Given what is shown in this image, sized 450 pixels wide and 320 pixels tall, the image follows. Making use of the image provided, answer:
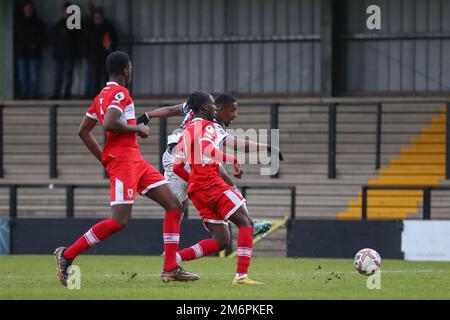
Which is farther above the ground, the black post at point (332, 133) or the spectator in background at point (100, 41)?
the spectator in background at point (100, 41)

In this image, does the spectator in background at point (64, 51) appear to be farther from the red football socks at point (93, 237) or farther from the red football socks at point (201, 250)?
the red football socks at point (93, 237)

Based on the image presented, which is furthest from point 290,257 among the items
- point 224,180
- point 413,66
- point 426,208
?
point 413,66

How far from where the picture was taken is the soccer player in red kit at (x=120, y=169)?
1241 cm

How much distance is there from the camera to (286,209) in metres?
21.5

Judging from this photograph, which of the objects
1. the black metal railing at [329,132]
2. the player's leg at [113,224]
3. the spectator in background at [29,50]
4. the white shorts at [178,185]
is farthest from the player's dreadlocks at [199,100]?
the spectator in background at [29,50]

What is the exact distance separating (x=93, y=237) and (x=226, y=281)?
160 cm

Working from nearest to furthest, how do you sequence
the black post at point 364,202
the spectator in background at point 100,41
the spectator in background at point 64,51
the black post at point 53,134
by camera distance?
the black post at point 364,202 → the black post at point 53,134 → the spectator in background at point 100,41 → the spectator in background at point 64,51

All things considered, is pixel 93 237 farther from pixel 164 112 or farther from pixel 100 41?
pixel 100 41

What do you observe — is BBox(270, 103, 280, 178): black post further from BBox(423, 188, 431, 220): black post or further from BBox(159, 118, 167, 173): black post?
BBox(423, 188, 431, 220): black post

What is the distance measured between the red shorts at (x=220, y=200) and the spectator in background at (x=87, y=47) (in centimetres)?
1427

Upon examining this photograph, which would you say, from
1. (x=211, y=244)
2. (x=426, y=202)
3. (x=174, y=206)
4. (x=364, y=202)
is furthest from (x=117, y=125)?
(x=364, y=202)

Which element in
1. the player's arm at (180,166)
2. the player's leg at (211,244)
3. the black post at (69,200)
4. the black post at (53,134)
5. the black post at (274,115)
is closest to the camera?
the player's leg at (211,244)

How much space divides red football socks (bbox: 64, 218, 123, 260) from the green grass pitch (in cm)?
34

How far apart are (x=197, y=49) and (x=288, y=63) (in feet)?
6.59
